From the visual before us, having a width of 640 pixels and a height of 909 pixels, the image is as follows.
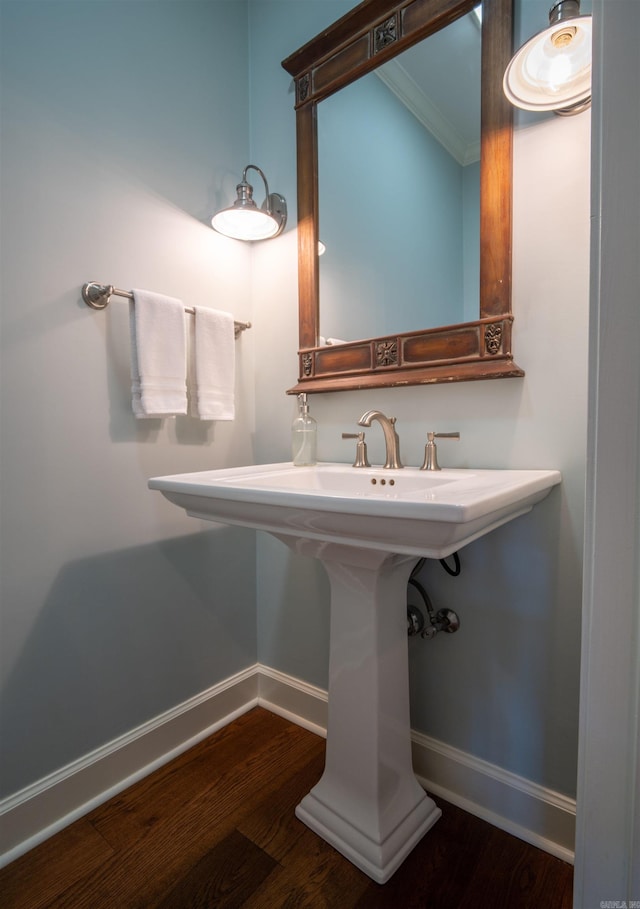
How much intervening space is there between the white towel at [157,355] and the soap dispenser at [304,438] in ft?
1.14

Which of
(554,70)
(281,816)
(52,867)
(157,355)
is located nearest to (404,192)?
(554,70)

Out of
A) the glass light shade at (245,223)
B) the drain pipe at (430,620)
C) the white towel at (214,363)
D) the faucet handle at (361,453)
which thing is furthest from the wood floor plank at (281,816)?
the glass light shade at (245,223)

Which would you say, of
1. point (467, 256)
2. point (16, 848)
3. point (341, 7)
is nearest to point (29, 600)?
point (16, 848)

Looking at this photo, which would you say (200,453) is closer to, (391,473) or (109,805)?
(391,473)

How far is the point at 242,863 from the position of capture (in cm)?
101

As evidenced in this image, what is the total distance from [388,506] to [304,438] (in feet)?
2.34

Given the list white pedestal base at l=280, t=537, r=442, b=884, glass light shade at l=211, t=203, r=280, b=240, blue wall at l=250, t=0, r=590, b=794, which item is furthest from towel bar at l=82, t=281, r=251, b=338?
white pedestal base at l=280, t=537, r=442, b=884

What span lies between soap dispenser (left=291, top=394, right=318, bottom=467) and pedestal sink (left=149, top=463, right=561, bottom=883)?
0.49 ft

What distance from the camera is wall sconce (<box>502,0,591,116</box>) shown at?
2.77 feet

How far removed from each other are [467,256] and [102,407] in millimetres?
1039

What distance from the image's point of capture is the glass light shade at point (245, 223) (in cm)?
136

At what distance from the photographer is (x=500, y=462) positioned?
3.54 feet

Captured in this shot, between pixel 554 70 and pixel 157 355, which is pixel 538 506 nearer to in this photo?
pixel 554 70

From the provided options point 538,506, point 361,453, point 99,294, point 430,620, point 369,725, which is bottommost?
point 369,725
